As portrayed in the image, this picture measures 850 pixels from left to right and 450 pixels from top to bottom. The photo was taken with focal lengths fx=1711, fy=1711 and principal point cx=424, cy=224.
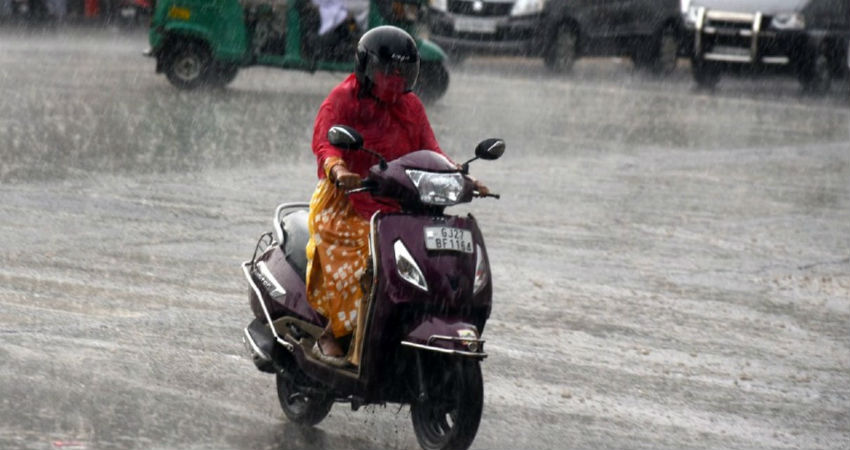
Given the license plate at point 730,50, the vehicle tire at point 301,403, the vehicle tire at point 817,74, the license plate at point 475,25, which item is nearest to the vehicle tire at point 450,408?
the vehicle tire at point 301,403

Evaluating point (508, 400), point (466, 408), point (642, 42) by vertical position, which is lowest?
point (642, 42)

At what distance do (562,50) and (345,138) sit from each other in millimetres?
21283

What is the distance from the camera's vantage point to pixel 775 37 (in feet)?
78.9

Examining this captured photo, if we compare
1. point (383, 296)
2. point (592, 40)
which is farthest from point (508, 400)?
point (592, 40)

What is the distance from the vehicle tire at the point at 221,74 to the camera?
20.7 meters

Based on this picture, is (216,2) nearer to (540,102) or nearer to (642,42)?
(540,102)

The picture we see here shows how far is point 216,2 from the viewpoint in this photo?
20422 millimetres

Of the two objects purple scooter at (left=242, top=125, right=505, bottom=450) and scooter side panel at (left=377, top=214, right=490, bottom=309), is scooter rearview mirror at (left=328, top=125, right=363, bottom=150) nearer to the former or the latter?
purple scooter at (left=242, top=125, right=505, bottom=450)

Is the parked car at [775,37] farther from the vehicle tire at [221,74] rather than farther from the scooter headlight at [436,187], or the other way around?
the scooter headlight at [436,187]

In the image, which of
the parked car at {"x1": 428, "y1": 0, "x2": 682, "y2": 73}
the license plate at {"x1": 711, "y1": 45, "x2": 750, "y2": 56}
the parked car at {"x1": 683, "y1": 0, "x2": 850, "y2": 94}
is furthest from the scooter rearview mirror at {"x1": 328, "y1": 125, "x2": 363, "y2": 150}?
the parked car at {"x1": 428, "y1": 0, "x2": 682, "y2": 73}

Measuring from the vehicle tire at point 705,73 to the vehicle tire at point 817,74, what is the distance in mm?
1237

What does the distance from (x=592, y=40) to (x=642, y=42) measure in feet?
2.87

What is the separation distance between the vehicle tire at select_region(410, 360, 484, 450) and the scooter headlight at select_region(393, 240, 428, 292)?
0.94 feet

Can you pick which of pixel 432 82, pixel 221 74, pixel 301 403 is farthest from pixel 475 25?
pixel 301 403
